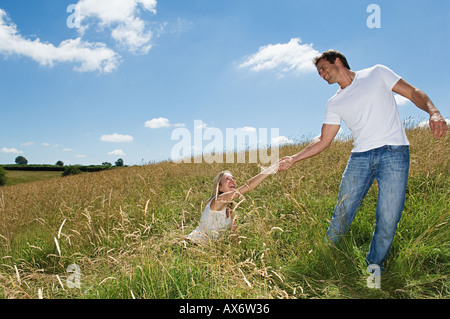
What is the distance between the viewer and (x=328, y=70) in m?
3.36

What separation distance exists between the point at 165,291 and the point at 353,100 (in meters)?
2.61

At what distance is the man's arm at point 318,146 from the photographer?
11.3 feet

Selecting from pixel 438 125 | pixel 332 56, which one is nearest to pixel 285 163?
pixel 332 56

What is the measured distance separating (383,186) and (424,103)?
3.03 ft

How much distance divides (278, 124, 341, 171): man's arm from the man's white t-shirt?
23 cm

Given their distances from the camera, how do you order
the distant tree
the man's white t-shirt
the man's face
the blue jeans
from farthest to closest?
the distant tree < the man's face < the man's white t-shirt < the blue jeans

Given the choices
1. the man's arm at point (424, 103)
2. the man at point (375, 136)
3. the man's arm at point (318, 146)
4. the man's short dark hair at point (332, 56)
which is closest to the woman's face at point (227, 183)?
the man's arm at point (318, 146)

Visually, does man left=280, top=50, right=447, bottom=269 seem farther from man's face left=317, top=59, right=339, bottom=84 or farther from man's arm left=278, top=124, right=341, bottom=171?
man's arm left=278, top=124, right=341, bottom=171

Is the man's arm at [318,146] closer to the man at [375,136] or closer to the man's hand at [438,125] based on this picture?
the man at [375,136]

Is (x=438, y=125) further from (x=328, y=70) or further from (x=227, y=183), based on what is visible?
(x=227, y=183)

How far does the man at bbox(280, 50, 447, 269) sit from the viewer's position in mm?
2881

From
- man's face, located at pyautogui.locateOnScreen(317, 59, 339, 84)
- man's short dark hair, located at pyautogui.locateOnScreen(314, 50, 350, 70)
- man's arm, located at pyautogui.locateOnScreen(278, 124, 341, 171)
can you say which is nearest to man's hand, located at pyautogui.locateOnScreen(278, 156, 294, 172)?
man's arm, located at pyautogui.locateOnScreen(278, 124, 341, 171)
